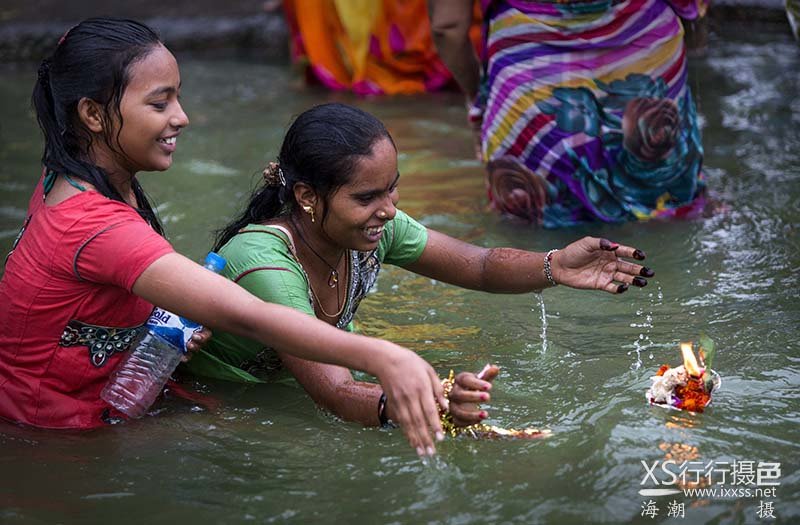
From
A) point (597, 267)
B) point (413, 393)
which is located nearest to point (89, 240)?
point (413, 393)

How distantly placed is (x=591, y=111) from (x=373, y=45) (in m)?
3.49

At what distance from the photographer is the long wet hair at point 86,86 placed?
11.0ft

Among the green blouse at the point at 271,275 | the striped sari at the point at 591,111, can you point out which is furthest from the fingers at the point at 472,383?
the striped sari at the point at 591,111

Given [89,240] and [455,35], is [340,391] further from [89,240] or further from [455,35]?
[455,35]

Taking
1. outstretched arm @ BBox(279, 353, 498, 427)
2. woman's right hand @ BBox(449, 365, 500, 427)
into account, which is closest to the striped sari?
outstretched arm @ BBox(279, 353, 498, 427)

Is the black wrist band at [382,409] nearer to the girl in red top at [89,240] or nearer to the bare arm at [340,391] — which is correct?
the bare arm at [340,391]

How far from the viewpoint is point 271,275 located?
3.47 m

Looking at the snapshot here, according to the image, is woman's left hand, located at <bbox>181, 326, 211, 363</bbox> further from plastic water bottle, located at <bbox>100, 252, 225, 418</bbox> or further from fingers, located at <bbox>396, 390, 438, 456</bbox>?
fingers, located at <bbox>396, 390, 438, 456</bbox>

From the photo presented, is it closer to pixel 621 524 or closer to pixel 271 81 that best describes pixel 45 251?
pixel 621 524

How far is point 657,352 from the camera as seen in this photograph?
4035 millimetres

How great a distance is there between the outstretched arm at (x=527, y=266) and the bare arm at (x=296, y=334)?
1.07 m

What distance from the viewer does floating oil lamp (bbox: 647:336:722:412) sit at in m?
3.35

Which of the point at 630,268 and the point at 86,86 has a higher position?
the point at 86,86

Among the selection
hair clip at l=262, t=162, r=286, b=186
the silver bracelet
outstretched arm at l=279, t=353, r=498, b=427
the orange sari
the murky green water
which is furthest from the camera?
the orange sari
